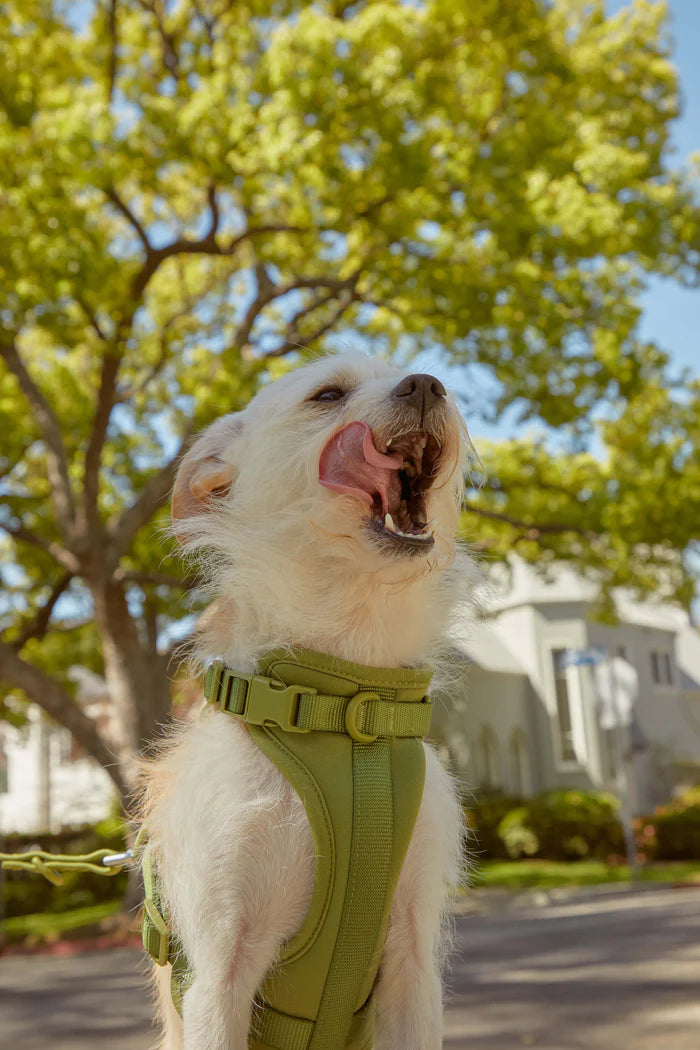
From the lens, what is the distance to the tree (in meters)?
11.9

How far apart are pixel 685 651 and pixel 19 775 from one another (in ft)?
94.7

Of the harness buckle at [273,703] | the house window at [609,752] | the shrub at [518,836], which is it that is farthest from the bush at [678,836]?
the harness buckle at [273,703]

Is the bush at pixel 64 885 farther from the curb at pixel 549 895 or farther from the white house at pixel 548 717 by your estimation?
the curb at pixel 549 895

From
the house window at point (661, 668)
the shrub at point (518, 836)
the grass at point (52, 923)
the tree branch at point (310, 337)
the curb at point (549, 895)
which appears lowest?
the grass at point (52, 923)

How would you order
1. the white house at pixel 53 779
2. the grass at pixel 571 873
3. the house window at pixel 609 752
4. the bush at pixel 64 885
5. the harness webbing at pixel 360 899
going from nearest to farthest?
the harness webbing at pixel 360 899
the grass at pixel 571 873
the bush at pixel 64 885
the house window at pixel 609 752
the white house at pixel 53 779

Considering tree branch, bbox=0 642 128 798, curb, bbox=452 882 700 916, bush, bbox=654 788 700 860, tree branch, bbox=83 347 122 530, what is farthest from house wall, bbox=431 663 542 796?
tree branch, bbox=83 347 122 530

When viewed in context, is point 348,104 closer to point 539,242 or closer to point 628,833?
point 539,242

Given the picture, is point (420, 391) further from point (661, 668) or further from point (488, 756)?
point (661, 668)

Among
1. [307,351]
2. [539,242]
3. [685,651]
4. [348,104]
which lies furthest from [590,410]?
[685,651]

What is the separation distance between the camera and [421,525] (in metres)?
2.24

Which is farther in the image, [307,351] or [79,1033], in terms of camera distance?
[79,1033]

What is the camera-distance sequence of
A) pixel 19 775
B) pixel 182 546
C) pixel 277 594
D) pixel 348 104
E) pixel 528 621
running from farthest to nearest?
1. pixel 19 775
2. pixel 528 621
3. pixel 348 104
4. pixel 182 546
5. pixel 277 594

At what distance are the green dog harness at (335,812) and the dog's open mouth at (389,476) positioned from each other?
0.35 m

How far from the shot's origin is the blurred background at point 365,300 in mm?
11438
